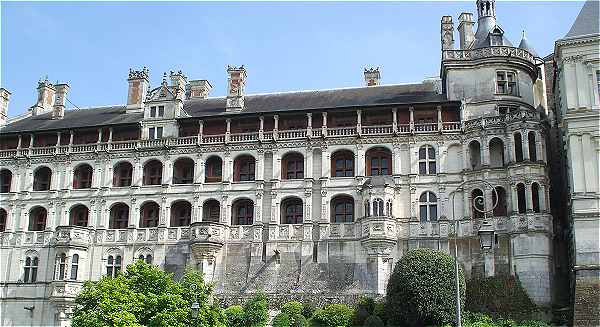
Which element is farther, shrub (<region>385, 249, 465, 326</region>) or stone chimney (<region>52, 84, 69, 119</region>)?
stone chimney (<region>52, 84, 69, 119</region>)

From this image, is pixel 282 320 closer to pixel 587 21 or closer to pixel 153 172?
pixel 153 172

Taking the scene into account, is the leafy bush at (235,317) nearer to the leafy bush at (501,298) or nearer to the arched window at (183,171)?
the arched window at (183,171)

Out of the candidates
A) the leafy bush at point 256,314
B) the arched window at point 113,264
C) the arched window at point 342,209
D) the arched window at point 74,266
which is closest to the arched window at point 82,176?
the arched window at point 74,266

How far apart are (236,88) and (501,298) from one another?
2812cm

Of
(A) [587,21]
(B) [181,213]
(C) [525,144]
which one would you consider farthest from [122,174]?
(A) [587,21]

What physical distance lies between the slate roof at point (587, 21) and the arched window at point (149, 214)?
34.2 metres

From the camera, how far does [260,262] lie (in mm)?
54594

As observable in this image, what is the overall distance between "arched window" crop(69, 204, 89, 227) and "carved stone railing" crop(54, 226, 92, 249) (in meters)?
2.64

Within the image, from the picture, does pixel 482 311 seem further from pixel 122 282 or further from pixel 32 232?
pixel 32 232

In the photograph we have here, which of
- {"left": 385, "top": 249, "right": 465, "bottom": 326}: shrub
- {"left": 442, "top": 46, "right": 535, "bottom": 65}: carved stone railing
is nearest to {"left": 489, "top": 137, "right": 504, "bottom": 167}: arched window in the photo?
{"left": 442, "top": 46, "right": 535, "bottom": 65}: carved stone railing

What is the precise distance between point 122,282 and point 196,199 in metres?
16.6

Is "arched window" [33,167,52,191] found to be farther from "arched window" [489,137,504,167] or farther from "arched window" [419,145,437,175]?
"arched window" [489,137,504,167]

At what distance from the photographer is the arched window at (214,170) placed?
59.2 m

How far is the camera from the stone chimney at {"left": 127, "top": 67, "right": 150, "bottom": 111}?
65438 mm
